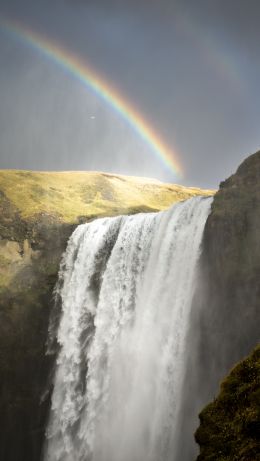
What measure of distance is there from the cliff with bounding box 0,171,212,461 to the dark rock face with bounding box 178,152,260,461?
17.0 metres

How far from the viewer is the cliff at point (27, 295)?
35.2m

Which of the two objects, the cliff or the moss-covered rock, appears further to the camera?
the cliff

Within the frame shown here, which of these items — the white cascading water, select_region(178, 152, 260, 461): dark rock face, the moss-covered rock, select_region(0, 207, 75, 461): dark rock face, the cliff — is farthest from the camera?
the cliff

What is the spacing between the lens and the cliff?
35.2 meters

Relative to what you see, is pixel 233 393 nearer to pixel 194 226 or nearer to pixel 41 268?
pixel 194 226

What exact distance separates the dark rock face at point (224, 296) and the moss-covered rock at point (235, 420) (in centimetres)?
1454

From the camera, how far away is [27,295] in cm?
3859

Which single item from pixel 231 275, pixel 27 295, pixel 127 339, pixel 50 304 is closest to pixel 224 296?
pixel 231 275

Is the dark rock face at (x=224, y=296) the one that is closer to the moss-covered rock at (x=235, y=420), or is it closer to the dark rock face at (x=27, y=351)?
the moss-covered rock at (x=235, y=420)

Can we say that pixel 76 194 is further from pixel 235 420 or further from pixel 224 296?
pixel 235 420

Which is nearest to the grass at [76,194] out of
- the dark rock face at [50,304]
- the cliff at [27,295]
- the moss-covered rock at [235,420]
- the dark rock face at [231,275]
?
the cliff at [27,295]

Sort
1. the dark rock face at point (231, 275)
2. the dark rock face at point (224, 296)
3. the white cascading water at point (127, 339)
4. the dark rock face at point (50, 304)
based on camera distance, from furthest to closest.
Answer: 1. the white cascading water at point (127, 339)
2. the dark rock face at point (50, 304)
3. the dark rock face at point (224, 296)
4. the dark rock face at point (231, 275)

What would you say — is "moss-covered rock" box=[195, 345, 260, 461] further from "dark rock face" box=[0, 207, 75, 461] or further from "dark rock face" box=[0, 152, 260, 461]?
"dark rock face" box=[0, 207, 75, 461]

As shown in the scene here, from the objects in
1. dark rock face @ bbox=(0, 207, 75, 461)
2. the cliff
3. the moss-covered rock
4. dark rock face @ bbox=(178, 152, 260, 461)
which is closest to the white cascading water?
dark rock face @ bbox=(178, 152, 260, 461)
